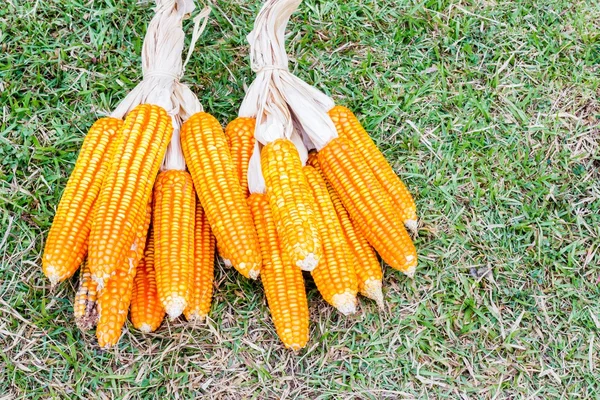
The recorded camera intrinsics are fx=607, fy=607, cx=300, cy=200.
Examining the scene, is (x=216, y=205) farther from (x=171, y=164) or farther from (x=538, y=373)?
(x=538, y=373)

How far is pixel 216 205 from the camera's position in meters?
3.35

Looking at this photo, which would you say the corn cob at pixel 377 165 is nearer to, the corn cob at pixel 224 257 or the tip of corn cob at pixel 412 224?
the tip of corn cob at pixel 412 224

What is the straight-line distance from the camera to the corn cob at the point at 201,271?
347cm

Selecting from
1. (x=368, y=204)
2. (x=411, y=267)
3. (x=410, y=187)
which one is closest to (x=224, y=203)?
(x=368, y=204)

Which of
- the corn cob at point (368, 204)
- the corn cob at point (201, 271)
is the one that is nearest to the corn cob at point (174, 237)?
the corn cob at point (201, 271)

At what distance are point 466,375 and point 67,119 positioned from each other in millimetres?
2993

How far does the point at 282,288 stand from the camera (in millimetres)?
3416

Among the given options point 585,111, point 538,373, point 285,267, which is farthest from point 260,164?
point 585,111

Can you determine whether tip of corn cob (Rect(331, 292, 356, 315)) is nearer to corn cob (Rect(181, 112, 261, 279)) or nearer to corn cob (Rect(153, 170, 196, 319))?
corn cob (Rect(181, 112, 261, 279))

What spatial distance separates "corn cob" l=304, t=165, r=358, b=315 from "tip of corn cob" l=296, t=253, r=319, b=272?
0.65 feet

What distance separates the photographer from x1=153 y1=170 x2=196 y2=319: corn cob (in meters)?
3.27

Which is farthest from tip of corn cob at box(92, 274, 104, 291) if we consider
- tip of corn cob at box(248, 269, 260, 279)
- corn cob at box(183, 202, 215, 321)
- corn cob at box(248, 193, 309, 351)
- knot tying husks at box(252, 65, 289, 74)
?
knot tying husks at box(252, 65, 289, 74)

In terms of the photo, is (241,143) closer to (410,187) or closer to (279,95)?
(279,95)

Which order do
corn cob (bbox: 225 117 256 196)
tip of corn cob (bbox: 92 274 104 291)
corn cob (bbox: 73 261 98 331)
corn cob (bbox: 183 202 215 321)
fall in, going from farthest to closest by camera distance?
corn cob (bbox: 225 117 256 196)
corn cob (bbox: 183 202 215 321)
corn cob (bbox: 73 261 98 331)
tip of corn cob (bbox: 92 274 104 291)
